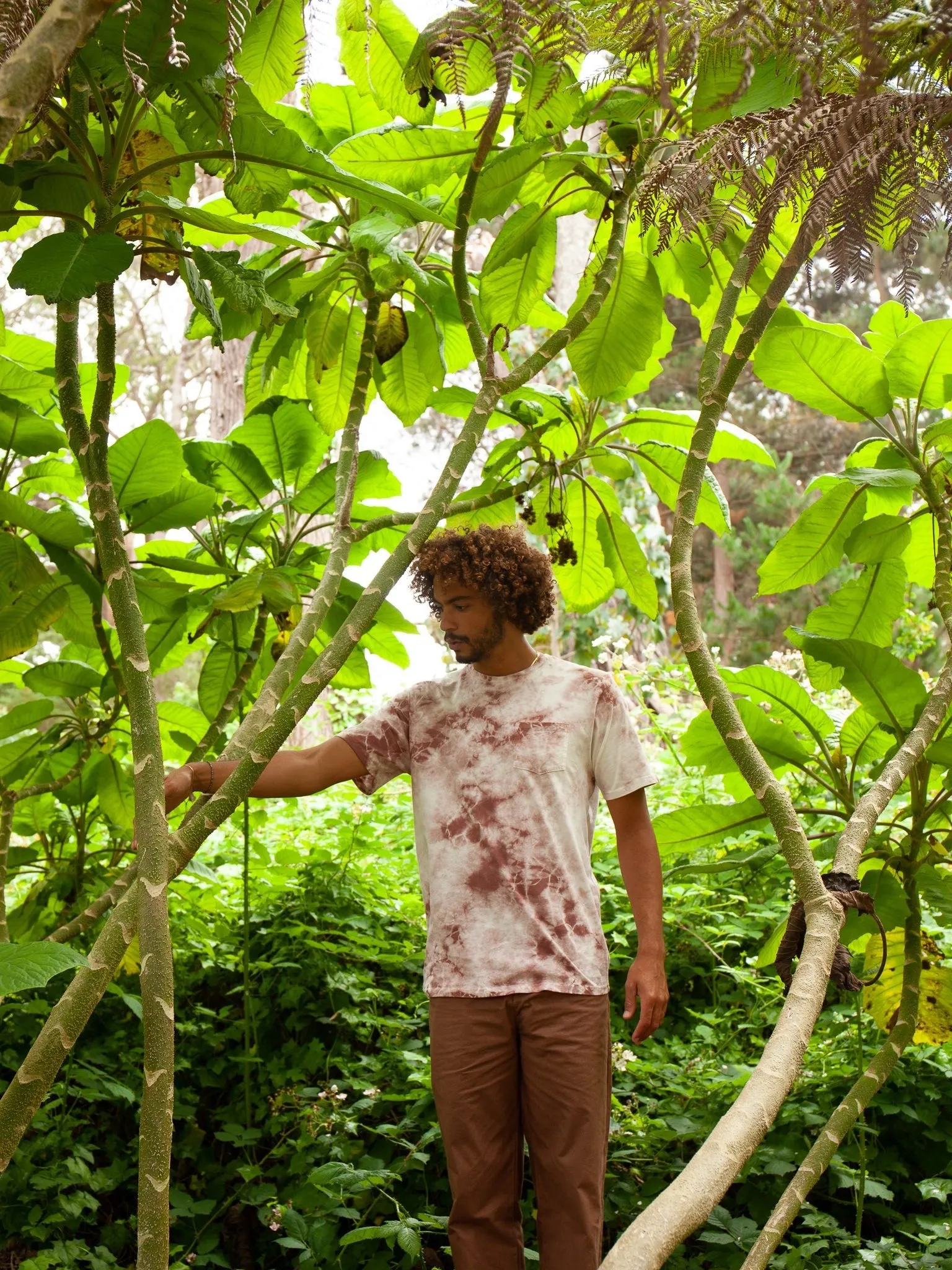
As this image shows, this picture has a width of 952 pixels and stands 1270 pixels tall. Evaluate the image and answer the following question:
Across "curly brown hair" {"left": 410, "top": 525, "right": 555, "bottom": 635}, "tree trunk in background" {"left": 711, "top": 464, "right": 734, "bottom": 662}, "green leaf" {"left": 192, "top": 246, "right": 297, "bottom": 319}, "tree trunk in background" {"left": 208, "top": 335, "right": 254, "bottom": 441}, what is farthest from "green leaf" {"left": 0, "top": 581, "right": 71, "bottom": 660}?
"tree trunk in background" {"left": 711, "top": 464, "right": 734, "bottom": 662}

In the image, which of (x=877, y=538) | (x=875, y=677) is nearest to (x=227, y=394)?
(x=877, y=538)

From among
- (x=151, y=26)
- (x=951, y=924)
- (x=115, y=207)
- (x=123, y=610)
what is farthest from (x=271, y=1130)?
(x=151, y=26)

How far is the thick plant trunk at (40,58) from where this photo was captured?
0.84 meters

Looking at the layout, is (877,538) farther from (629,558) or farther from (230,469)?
(230,469)

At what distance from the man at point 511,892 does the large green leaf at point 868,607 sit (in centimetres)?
48

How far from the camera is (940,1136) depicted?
3072mm

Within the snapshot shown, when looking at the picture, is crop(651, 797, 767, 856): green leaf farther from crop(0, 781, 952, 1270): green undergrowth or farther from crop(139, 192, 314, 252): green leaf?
crop(139, 192, 314, 252): green leaf

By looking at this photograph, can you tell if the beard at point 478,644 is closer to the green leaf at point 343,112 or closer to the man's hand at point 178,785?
the man's hand at point 178,785

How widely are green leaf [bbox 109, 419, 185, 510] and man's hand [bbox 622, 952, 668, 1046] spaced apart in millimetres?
1393

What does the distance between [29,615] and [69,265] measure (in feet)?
3.35

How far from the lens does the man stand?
2.31 meters

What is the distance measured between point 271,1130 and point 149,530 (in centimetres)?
186

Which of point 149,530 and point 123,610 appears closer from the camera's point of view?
point 123,610

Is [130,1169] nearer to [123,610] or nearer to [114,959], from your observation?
[114,959]
